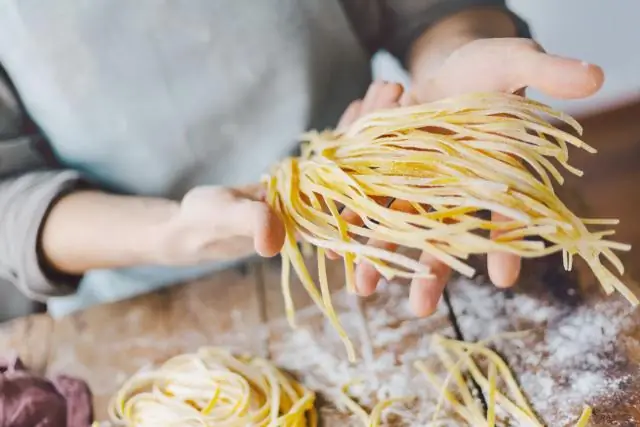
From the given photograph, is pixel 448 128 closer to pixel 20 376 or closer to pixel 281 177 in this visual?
pixel 281 177

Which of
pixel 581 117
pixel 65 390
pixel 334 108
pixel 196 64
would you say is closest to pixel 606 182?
pixel 581 117

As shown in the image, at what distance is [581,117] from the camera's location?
1112 mm

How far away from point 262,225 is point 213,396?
0.64 ft

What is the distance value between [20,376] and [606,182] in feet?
2.93

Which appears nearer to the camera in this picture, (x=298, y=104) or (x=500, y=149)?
(x=500, y=149)

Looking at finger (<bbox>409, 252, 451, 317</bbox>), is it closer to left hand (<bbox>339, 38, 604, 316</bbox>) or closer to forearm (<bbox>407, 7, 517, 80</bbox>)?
left hand (<bbox>339, 38, 604, 316</bbox>)

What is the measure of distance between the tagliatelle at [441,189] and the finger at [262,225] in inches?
0.8

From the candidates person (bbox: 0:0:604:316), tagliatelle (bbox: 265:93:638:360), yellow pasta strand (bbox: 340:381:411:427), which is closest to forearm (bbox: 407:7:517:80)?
person (bbox: 0:0:604:316)

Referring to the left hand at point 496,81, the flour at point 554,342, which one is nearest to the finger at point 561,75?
the left hand at point 496,81

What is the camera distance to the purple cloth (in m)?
0.61

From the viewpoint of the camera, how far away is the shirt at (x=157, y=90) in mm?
643

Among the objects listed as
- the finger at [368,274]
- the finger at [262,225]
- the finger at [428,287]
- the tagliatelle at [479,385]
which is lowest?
the tagliatelle at [479,385]

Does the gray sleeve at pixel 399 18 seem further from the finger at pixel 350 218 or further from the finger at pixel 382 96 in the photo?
the finger at pixel 350 218

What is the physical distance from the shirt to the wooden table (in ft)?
0.18
